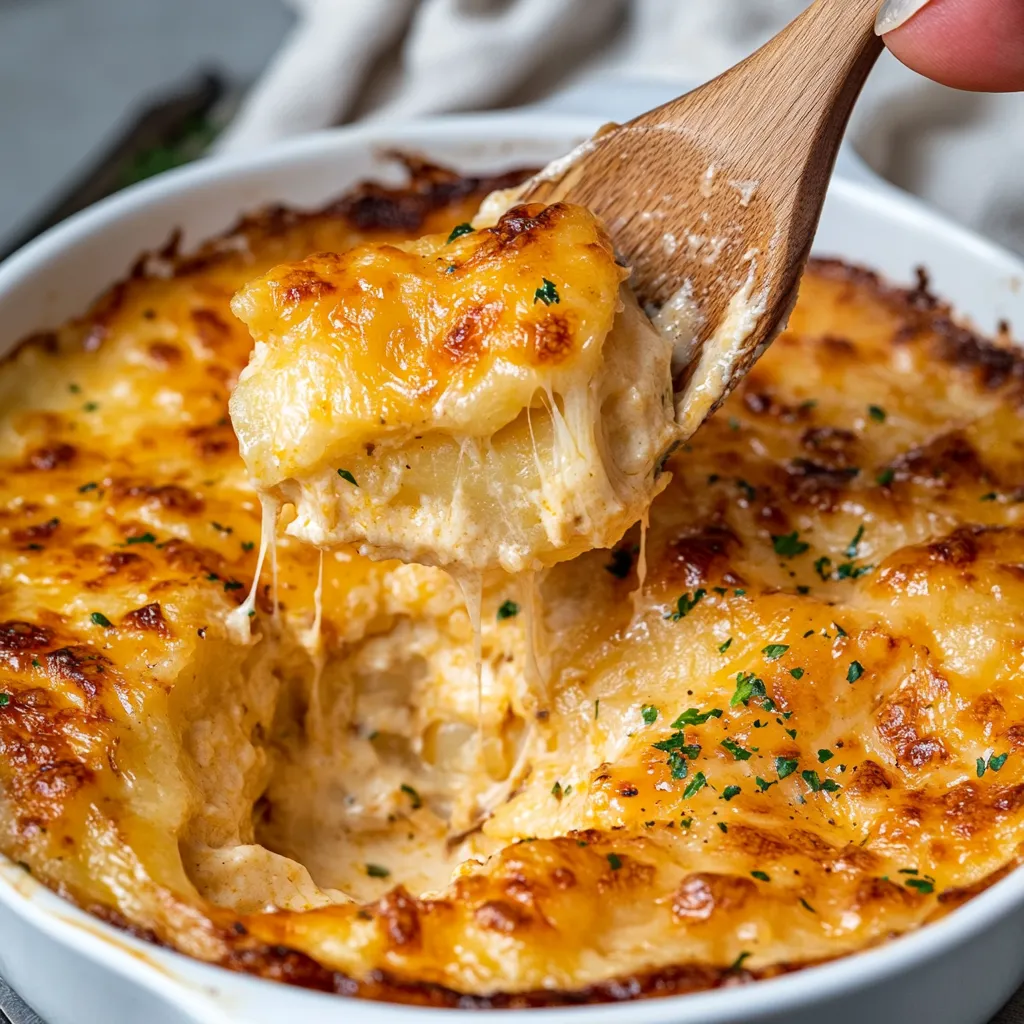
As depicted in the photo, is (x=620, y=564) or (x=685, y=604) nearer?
(x=685, y=604)

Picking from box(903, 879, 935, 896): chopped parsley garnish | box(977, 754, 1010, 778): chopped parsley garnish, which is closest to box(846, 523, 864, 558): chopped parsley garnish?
box(977, 754, 1010, 778): chopped parsley garnish

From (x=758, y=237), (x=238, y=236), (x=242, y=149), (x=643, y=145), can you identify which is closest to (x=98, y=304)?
(x=238, y=236)

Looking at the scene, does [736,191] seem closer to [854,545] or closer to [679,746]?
[854,545]

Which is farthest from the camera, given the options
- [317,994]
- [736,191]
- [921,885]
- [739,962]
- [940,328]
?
[940,328]

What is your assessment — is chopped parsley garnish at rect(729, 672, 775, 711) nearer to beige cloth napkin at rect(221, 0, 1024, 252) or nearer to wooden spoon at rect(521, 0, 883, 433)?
wooden spoon at rect(521, 0, 883, 433)

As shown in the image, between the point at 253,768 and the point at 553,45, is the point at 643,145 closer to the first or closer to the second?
the point at 253,768

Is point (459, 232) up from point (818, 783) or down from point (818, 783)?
up

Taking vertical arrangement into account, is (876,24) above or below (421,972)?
above

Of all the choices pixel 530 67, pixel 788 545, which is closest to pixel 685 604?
pixel 788 545
